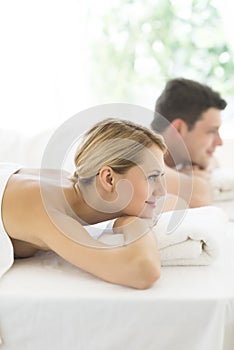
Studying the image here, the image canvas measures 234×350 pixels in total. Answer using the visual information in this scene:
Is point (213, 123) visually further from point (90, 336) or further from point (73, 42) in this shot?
point (90, 336)

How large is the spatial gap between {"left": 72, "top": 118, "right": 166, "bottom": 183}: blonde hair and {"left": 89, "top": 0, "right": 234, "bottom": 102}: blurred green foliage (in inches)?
70.1

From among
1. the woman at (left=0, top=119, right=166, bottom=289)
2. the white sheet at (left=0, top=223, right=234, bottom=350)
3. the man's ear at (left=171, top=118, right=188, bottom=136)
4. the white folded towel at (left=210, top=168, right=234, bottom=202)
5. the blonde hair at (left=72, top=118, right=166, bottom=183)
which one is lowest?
the white folded towel at (left=210, top=168, right=234, bottom=202)

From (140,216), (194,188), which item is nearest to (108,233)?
(140,216)

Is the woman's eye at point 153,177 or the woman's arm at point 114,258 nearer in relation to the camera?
the woman's arm at point 114,258

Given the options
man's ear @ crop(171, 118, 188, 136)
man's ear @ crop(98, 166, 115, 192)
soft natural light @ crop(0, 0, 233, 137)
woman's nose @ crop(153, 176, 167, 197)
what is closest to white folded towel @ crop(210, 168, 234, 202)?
man's ear @ crop(171, 118, 188, 136)

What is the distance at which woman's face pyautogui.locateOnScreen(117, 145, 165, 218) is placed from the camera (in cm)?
149

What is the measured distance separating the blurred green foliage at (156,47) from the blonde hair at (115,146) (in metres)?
1.78

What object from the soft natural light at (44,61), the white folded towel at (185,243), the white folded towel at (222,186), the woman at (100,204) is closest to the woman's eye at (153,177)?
the woman at (100,204)

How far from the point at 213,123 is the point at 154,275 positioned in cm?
118

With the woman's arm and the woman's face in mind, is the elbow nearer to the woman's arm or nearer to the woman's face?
the woman's arm

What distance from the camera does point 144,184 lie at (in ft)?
4.92

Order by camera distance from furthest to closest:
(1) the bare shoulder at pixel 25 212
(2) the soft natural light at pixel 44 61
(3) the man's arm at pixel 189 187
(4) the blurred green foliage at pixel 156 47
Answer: (4) the blurred green foliage at pixel 156 47, (2) the soft natural light at pixel 44 61, (3) the man's arm at pixel 189 187, (1) the bare shoulder at pixel 25 212

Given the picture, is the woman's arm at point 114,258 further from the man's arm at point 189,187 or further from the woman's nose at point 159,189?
the man's arm at point 189,187

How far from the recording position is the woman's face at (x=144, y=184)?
1.49m
